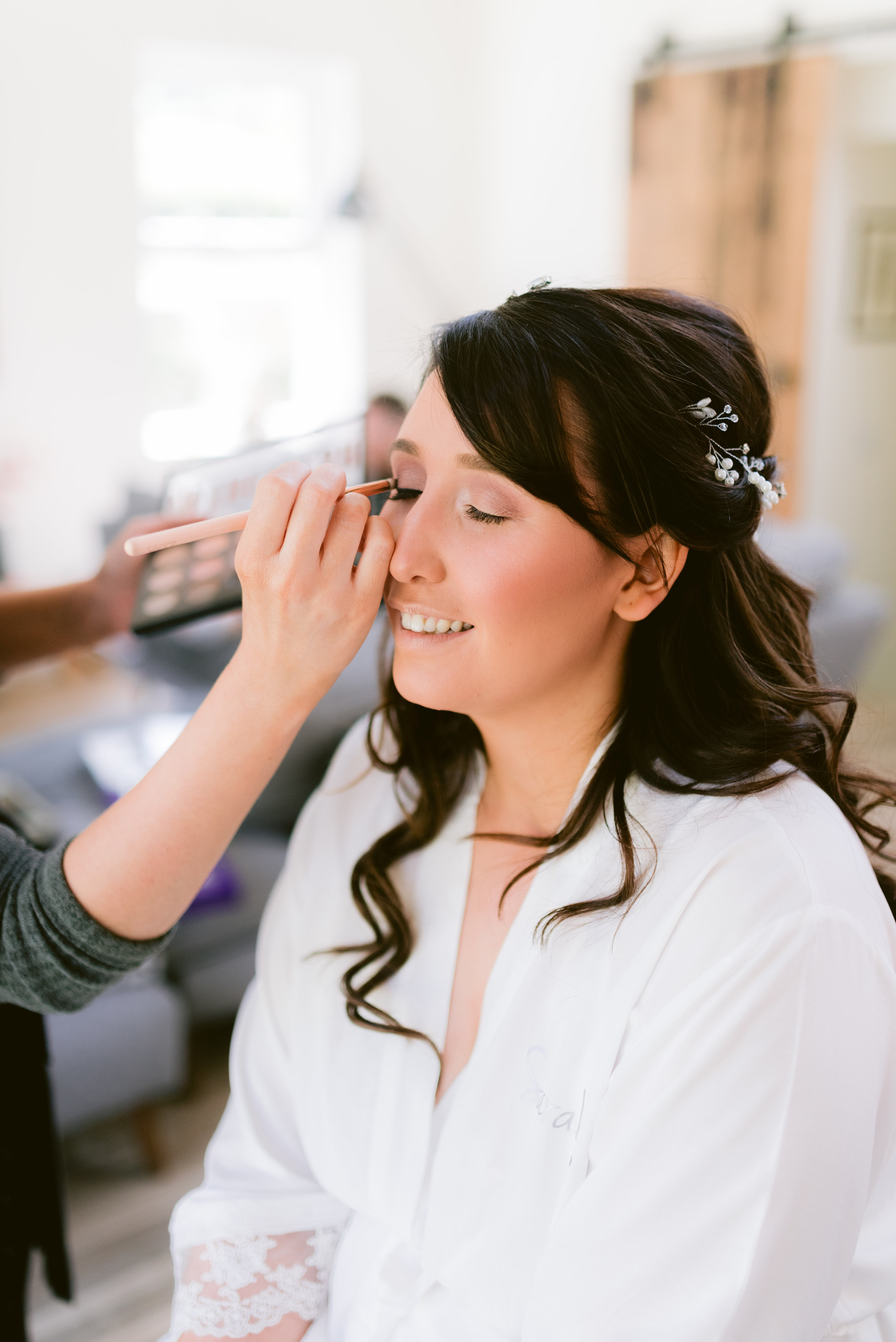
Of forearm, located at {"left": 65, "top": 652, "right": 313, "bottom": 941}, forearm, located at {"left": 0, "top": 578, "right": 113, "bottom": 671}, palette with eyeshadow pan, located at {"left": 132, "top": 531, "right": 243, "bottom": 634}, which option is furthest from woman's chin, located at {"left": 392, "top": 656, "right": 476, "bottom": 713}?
forearm, located at {"left": 0, "top": 578, "right": 113, "bottom": 671}

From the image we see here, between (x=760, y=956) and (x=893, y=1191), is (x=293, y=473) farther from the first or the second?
(x=893, y=1191)

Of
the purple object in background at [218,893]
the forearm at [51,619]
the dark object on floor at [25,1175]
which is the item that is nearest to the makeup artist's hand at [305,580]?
the dark object on floor at [25,1175]

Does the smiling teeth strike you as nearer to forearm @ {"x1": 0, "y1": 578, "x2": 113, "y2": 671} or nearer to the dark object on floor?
the dark object on floor

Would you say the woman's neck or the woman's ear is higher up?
the woman's ear

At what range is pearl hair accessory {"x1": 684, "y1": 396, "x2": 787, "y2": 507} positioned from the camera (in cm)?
88

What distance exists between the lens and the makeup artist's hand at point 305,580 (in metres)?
0.79

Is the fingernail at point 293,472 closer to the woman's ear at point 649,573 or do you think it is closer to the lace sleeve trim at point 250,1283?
the woman's ear at point 649,573

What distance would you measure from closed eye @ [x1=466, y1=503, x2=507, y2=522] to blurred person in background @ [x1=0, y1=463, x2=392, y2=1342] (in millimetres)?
76

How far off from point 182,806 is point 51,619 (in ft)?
2.61

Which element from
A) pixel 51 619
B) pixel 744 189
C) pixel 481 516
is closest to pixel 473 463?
pixel 481 516

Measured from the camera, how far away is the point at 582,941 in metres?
0.90

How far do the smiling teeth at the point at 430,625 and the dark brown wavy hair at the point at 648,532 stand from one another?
4.9 inches

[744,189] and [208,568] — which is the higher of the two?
[744,189]

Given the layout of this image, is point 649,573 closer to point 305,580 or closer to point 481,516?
point 481,516
